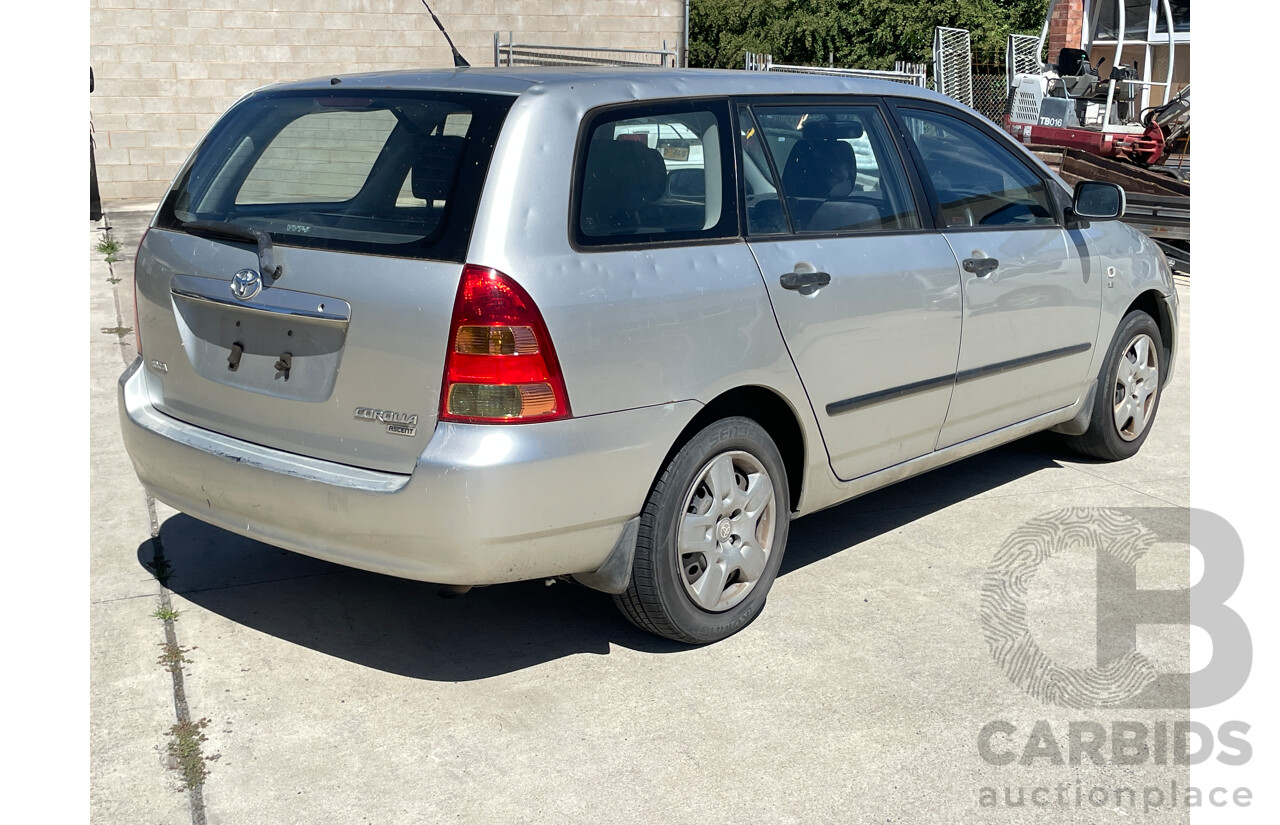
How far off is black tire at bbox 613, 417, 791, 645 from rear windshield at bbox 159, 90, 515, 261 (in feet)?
3.13

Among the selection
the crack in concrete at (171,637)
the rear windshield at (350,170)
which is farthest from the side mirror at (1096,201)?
the crack in concrete at (171,637)

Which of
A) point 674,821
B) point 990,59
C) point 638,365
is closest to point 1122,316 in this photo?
point 638,365

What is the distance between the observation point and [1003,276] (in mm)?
4613

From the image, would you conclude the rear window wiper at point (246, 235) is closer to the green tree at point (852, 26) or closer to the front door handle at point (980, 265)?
the front door handle at point (980, 265)

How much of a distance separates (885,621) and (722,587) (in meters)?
0.62

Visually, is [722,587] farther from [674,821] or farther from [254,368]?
[254,368]

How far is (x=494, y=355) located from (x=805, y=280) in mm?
1175

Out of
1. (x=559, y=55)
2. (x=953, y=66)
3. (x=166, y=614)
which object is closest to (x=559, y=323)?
(x=166, y=614)

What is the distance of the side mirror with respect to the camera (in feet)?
16.2

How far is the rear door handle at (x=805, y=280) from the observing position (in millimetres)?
3779

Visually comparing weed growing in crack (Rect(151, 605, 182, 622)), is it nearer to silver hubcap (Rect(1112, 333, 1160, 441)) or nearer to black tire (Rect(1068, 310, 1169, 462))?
black tire (Rect(1068, 310, 1169, 462))

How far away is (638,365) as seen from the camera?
334cm

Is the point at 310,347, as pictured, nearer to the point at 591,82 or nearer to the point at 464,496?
the point at 464,496

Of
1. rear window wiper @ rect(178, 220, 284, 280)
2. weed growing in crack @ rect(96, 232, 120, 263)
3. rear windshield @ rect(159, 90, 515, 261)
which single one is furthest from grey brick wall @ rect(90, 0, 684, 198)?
rear window wiper @ rect(178, 220, 284, 280)
